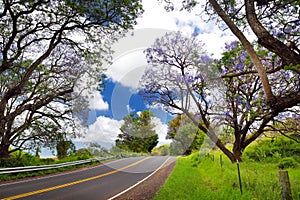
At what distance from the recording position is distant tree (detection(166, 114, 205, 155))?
37.3 meters

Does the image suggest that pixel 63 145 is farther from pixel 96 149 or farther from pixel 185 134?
pixel 185 134

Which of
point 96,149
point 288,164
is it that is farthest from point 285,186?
point 96,149

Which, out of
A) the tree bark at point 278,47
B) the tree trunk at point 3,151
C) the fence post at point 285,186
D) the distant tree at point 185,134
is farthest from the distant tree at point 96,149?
the tree bark at point 278,47

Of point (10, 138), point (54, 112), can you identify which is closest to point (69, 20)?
point (54, 112)

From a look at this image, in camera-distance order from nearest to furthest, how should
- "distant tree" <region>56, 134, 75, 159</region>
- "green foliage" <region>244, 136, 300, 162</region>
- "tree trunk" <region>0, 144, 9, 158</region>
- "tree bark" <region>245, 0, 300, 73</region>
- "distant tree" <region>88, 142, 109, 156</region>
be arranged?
"tree bark" <region>245, 0, 300, 73</region> < "green foliage" <region>244, 136, 300, 162</region> < "tree trunk" <region>0, 144, 9, 158</region> < "distant tree" <region>56, 134, 75, 159</region> < "distant tree" <region>88, 142, 109, 156</region>

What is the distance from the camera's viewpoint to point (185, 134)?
130ft

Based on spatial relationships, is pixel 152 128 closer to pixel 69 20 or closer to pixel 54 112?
pixel 54 112

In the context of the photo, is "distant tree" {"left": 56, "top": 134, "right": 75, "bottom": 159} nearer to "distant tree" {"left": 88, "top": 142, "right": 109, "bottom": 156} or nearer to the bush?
"distant tree" {"left": 88, "top": 142, "right": 109, "bottom": 156}

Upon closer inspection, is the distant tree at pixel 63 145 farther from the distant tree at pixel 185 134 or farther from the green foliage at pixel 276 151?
the distant tree at pixel 185 134

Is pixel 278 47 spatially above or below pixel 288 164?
above

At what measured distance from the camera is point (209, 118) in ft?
52.2

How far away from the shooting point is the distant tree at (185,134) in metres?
37.3

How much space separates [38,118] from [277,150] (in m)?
17.8

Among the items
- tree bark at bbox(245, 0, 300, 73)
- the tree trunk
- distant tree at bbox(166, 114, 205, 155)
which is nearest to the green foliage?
tree bark at bbox(245, 0, 300, 73)
